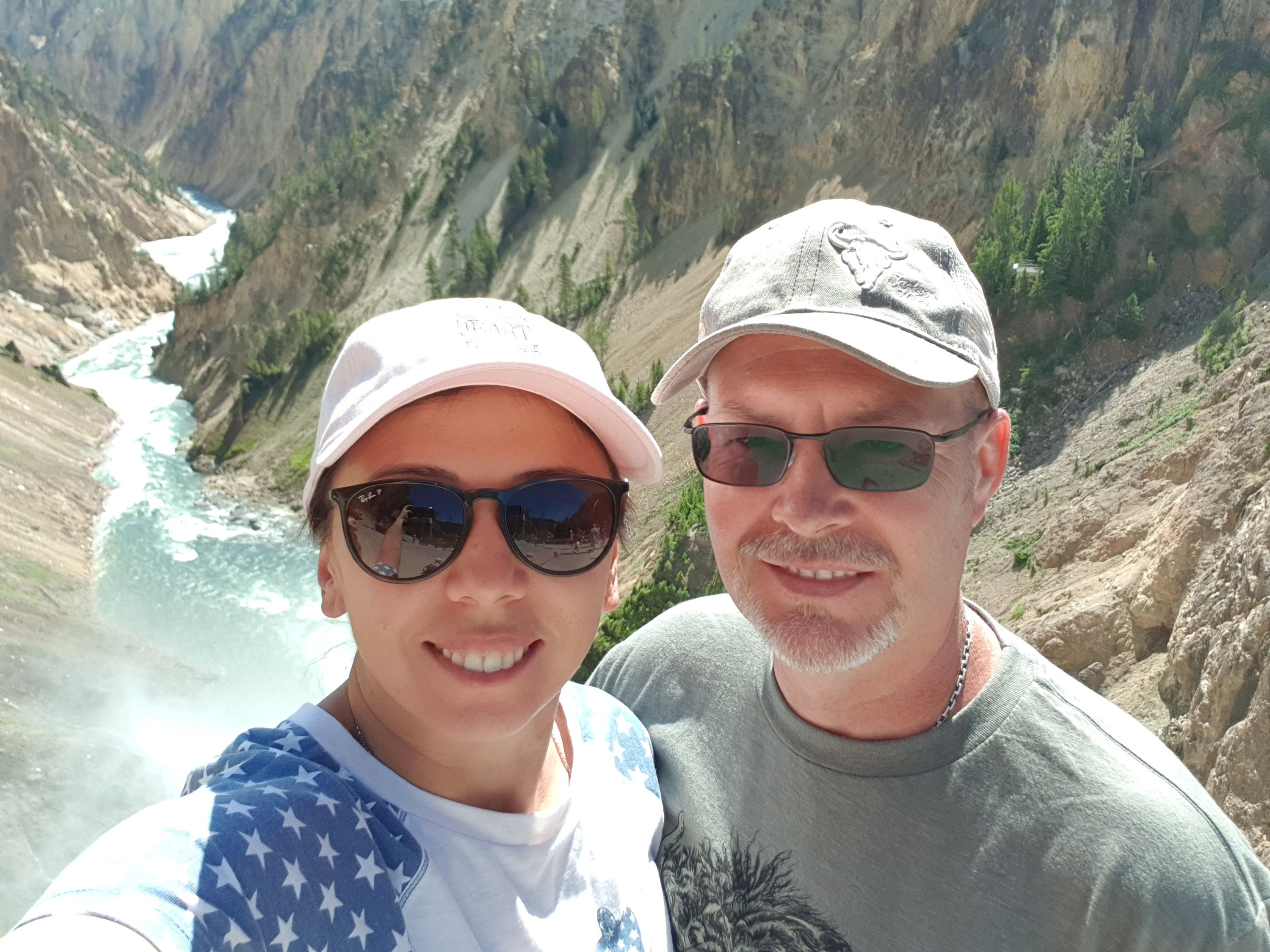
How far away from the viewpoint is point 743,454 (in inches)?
119

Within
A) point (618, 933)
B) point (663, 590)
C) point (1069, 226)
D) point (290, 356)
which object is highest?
point (1069, 226)

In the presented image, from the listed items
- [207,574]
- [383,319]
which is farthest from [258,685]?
[383,319]

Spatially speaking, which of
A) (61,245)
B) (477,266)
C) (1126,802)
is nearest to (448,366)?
(1126,802)

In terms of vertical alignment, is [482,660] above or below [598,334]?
below

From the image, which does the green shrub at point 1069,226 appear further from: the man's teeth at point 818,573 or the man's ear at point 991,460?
the man's teeth at point 818,573

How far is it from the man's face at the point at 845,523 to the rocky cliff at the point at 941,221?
497 cm

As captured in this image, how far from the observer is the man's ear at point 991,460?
3.06 meters

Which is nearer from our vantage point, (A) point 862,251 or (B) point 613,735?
(A) point 862,251

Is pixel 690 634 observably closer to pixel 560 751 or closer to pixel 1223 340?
pixel 560 751

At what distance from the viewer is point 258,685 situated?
71.6 feet

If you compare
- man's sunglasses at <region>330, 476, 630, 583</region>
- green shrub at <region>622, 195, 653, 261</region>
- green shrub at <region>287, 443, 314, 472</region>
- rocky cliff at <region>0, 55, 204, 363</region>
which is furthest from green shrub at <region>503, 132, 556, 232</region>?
man's sunglasses at <region>330, 476, 630, 583</region>

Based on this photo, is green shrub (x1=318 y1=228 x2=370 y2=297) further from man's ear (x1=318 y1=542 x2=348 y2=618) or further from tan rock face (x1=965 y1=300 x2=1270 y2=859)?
man's ear (x1=318 y1=542 x2=348 y2=618)

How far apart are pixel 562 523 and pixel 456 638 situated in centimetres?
39

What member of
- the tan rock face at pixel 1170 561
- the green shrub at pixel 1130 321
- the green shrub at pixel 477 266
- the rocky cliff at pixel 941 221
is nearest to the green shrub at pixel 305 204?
the rocky cliff at pixel 941 221
